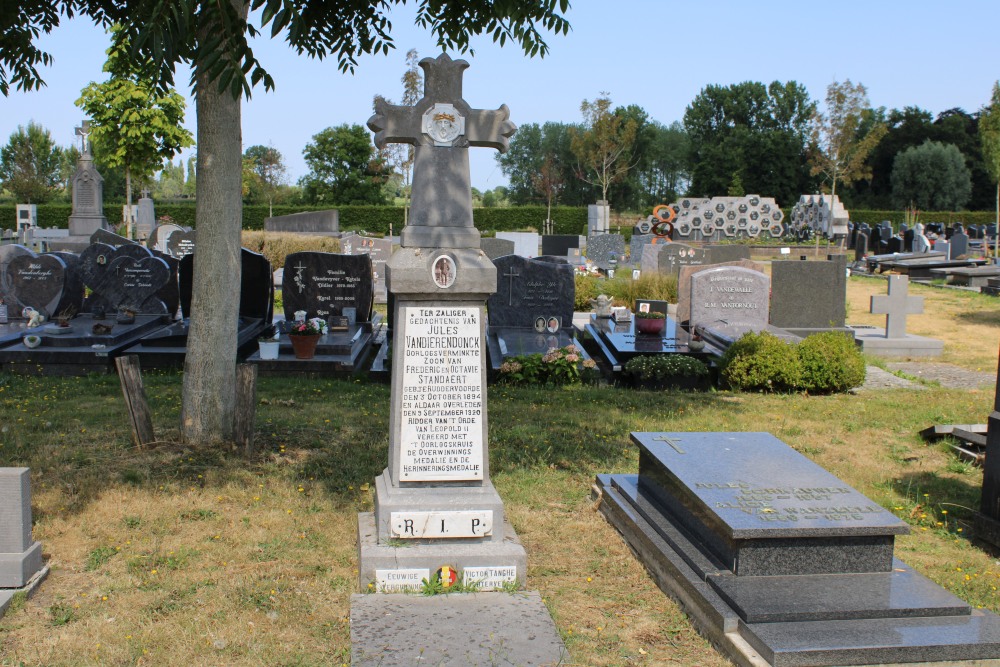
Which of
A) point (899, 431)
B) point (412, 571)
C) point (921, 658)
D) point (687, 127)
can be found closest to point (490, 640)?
point (412, 571)

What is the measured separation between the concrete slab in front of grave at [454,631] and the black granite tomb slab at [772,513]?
3.39 feet

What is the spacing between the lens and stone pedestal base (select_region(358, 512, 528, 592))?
16.0 feet

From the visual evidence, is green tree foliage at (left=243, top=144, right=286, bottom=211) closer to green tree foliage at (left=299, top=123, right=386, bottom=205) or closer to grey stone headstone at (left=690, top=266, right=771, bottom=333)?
green tree foliage at (left=299, top=123, right=386, bottom=205)

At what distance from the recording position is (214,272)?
269 inches

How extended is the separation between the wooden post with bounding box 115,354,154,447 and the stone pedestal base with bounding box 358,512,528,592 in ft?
9.06

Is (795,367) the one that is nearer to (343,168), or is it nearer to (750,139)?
(343,168)

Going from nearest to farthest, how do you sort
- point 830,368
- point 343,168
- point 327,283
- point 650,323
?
1. point 830,368
2. point 650,323
3. point 327,283
4. point 343,168

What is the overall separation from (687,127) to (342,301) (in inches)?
2478

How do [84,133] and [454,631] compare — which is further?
[84,133]

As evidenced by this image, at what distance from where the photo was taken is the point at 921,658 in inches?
156

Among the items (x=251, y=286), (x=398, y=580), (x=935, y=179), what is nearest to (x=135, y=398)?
(x=398, y=580)

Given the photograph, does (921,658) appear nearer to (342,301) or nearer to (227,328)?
(227,328)

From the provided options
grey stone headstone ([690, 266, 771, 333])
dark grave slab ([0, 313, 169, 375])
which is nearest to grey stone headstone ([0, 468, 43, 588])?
dark grave slab ([0, 313, 169, 375])

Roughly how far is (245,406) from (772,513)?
4045mm
